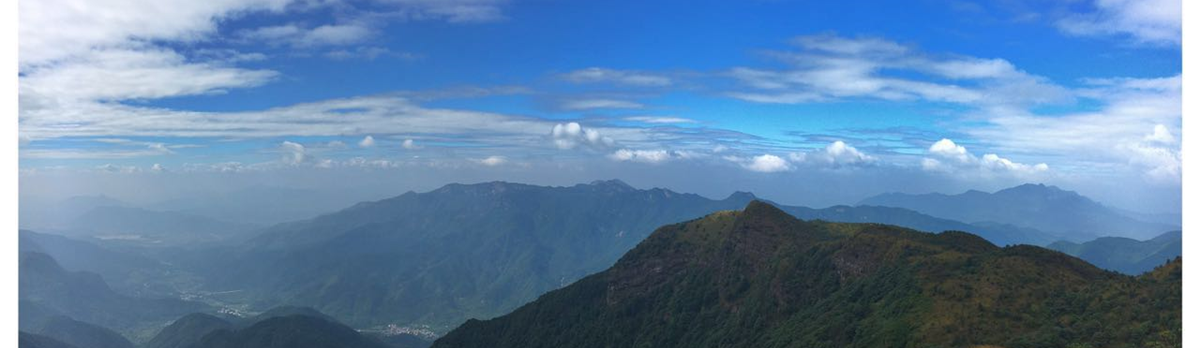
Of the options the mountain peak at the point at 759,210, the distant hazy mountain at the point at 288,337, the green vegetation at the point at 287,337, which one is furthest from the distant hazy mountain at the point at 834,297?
the distant hazy mountain at the point at 288,337

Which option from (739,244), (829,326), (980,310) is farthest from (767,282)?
(980,310)

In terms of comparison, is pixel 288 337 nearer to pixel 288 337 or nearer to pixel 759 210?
pixel 288 337

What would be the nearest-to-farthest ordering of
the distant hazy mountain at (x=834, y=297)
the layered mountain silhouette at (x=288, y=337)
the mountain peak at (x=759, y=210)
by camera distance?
the distant hazy mountain at (x=834, y=297) → the mountain peak at (x=759, y=210) → the layered mountain silhouette at (x=288, y=337)

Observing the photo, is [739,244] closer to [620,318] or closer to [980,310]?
[620,318]

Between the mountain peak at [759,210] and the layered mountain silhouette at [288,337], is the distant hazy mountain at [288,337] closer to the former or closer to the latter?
the layered mountain silhouette at [288,337]

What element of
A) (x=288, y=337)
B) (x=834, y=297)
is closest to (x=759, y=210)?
(x=834, y=297)

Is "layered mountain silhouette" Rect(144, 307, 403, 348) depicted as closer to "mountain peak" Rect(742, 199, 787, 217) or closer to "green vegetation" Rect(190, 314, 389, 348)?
"green vegetation" Rect(190, 314, 389, 348)

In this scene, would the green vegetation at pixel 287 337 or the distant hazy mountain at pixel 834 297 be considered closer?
the distant hazy mountain at pixel 834 297

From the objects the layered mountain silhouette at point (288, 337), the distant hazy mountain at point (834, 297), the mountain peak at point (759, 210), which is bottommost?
the layered mountain silhouette at point (288, 337)
